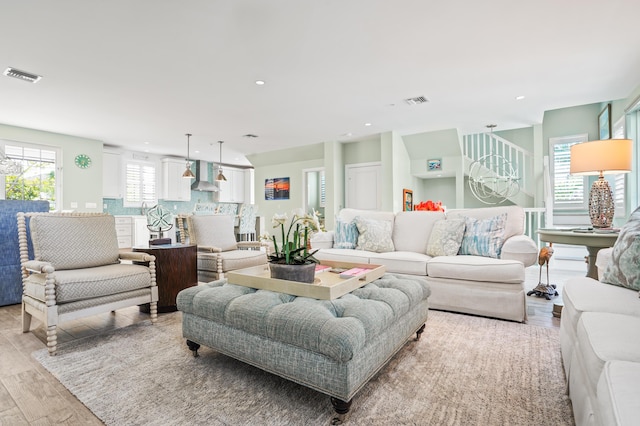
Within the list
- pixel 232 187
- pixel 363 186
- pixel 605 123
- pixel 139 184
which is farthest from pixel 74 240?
pixel 232 187

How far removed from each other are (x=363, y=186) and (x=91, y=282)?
5835mm

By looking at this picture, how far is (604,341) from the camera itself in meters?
1.10

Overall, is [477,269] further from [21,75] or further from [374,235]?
[21,75]

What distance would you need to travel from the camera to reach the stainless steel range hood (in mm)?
9172

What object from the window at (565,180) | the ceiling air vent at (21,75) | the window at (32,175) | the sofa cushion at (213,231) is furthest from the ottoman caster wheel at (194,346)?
the window at (565,180)

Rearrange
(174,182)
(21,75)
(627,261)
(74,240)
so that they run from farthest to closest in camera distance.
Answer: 1. (174,182)
2. (21,75)
3. (74,240)
4. (627,261)

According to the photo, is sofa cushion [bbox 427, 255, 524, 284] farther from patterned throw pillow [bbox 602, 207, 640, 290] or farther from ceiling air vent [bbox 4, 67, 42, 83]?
ceiling air vent [bbox 4, 67, 42, 83]

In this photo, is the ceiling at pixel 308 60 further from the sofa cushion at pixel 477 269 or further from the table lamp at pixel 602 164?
the sofa cushion at pixel 477 269

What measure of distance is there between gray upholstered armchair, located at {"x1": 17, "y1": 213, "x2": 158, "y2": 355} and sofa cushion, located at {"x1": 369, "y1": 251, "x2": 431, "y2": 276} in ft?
6.96

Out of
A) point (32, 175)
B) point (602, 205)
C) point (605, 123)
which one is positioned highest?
point (605, 123)

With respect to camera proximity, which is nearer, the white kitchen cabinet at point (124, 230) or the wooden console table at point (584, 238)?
the wooden console table at point (584, 238)

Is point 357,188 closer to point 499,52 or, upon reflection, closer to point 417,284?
point 499,52

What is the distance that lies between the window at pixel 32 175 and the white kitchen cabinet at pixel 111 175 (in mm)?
1101

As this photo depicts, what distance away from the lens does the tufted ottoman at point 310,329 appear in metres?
1.36
